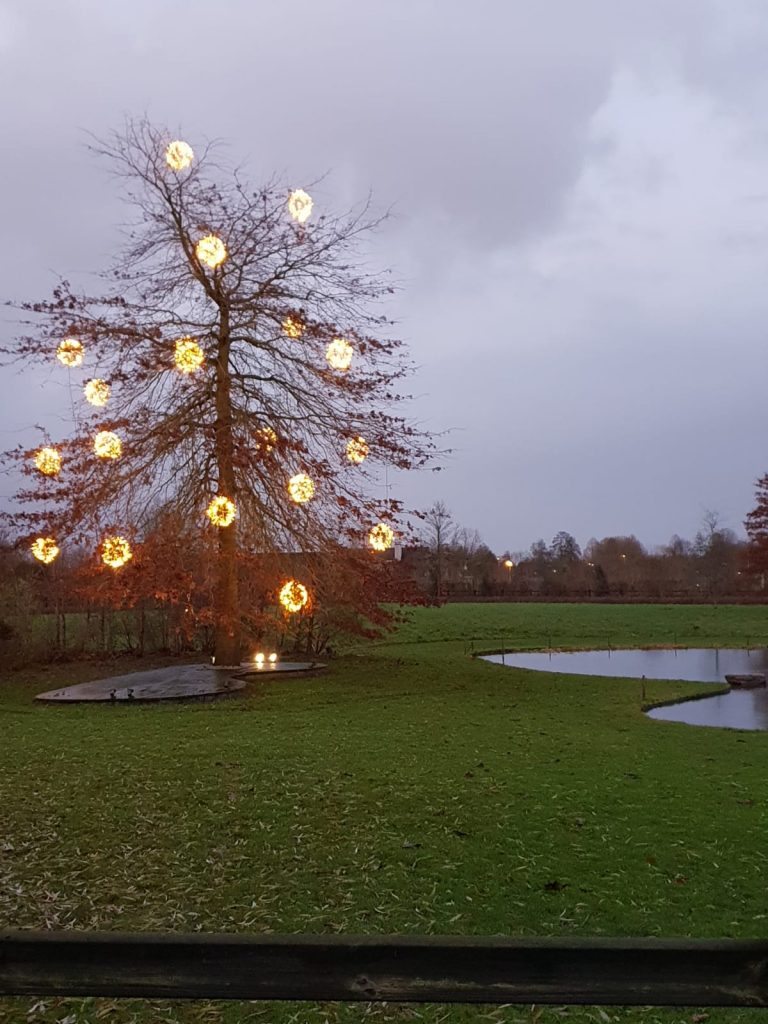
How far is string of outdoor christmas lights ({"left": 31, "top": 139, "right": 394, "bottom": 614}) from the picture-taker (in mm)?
13070

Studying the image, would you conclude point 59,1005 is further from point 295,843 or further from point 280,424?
point 280,424

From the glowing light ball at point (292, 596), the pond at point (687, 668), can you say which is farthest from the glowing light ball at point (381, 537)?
the pond at point (687, 668)

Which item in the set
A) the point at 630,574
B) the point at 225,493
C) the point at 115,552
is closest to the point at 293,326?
the point at 225,493

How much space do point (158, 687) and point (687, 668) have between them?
12.8m

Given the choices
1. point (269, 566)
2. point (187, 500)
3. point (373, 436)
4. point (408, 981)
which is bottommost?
point (408, 981)

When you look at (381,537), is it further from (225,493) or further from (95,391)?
(95,391)

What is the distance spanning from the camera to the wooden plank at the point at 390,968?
1.98m

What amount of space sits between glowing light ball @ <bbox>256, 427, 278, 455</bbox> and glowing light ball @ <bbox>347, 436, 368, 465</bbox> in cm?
147

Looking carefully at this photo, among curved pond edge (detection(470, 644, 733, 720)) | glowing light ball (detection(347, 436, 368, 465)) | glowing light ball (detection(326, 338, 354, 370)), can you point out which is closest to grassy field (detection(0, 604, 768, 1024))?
curved pond edge (detection(470, 644, 733, 720))

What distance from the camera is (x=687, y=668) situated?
65.5ft

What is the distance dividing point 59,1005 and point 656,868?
3.70 meters

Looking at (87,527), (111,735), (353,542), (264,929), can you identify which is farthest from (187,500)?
(264,929)

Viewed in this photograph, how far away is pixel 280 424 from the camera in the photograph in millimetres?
16312

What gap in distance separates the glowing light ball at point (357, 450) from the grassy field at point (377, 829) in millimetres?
4922
